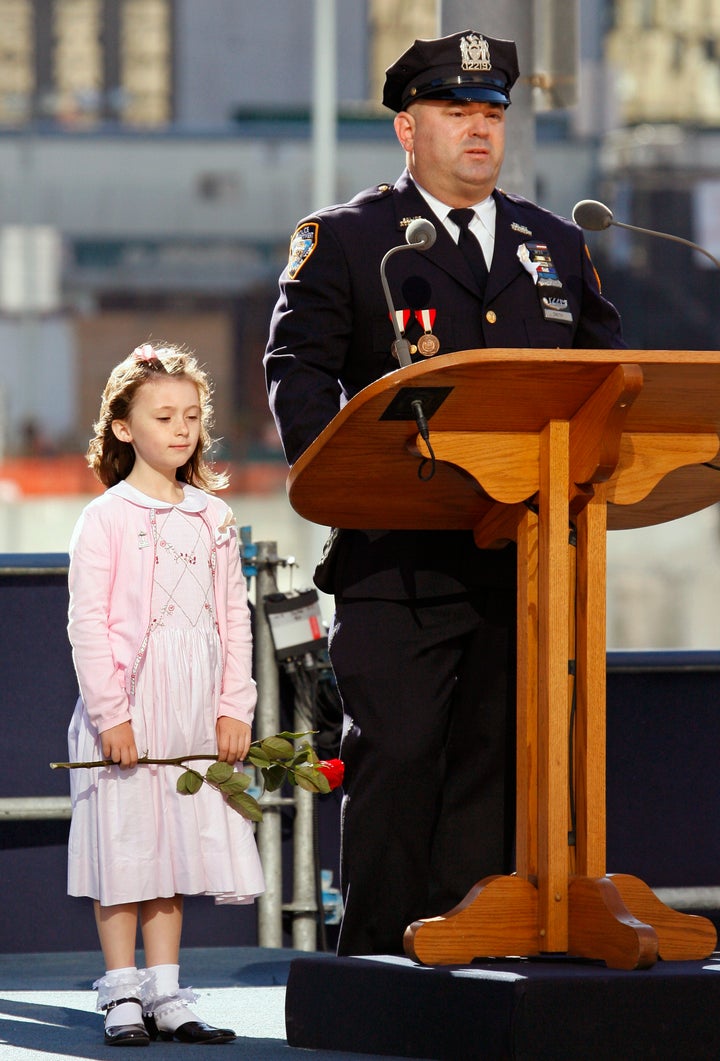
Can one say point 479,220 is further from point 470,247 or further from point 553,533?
point 553,533

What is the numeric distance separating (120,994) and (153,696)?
484 millimetres

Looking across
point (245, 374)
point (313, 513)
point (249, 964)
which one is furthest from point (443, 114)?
point (245, 374)

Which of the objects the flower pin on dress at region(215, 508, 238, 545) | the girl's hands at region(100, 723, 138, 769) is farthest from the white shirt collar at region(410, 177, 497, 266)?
the girl's hands at region(100, 723, 138, 769)

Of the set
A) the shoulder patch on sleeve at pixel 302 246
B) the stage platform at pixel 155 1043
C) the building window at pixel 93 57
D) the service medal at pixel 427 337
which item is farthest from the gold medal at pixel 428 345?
the building window at pixel 93 57

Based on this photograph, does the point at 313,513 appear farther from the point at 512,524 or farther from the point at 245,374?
the point at 245,374

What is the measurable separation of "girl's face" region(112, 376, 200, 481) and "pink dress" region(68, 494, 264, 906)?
11 cm

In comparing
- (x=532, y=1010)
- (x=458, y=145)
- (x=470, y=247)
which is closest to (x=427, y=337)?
(x=470, y=247)

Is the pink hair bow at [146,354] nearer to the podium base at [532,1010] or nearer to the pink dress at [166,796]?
the pink dress at [166,796]

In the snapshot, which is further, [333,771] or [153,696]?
[153,696]

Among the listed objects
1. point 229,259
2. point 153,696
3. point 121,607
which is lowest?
point 153,696

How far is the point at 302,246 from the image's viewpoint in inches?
112

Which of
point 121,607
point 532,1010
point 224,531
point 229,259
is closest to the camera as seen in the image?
point 532,1010

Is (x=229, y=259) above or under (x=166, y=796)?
above

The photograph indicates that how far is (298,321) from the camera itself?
2.76m
